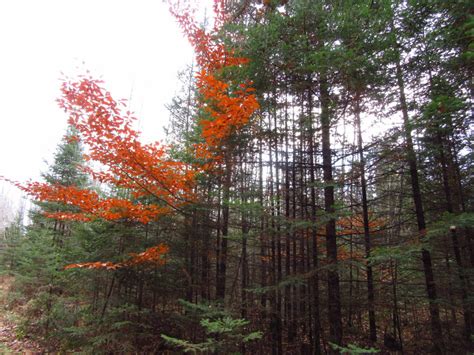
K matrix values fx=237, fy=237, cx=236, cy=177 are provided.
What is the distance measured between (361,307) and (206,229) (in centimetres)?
510

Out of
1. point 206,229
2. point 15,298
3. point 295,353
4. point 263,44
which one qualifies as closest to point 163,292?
point 206,229

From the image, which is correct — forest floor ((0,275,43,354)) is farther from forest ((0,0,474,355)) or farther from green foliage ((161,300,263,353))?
green foliage ((161,300,263,353))

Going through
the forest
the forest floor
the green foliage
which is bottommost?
the forest floor

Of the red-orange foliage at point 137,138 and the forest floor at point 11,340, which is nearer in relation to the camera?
the red-orange foliage at point 137,138

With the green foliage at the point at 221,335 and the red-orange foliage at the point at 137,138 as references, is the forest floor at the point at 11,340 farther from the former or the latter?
the green foliage at the point at 221,335

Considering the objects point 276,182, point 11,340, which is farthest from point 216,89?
point 11,340

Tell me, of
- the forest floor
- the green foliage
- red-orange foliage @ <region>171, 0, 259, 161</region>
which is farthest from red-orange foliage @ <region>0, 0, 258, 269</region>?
the forest floor

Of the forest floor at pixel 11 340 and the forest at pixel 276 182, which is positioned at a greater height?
the forest at pixel 276 182

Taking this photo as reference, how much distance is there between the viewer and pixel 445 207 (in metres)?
7.80

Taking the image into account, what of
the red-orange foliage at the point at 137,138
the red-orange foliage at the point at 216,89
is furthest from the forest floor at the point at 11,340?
the red-orange foliage at the point at 216,89

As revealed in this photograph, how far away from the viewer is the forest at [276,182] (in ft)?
14.9

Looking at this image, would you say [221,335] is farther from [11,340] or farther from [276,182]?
[11,340]

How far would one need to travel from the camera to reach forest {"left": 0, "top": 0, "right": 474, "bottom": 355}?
455 cm

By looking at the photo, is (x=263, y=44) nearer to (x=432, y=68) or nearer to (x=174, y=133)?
(x=432, y=68)
